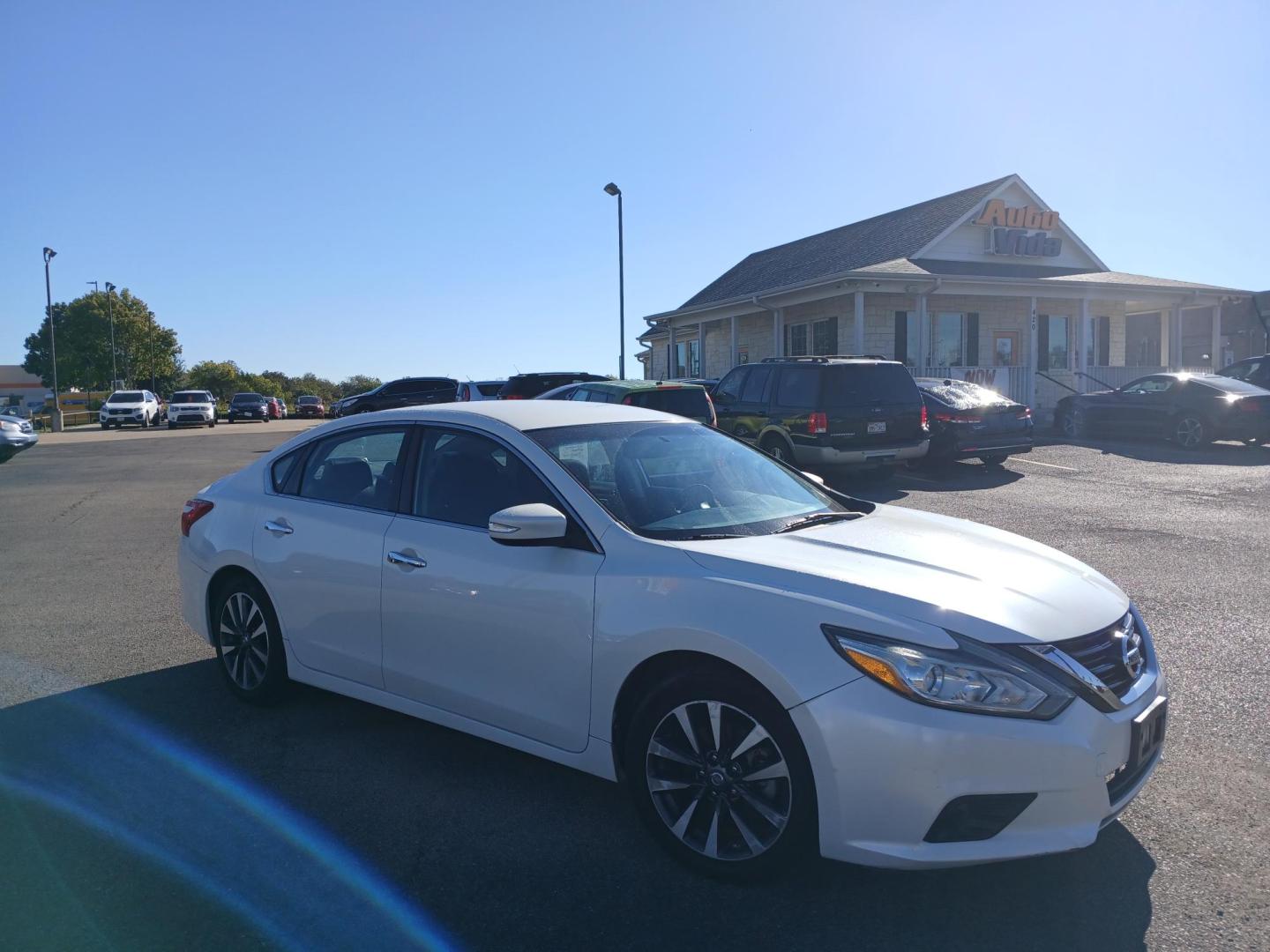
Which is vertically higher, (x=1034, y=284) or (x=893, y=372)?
(x=1034, y=284)

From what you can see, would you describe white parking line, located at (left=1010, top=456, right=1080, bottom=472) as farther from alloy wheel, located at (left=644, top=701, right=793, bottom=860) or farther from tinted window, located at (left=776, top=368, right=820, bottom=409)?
alloy wheel, located at (left=644, top=701, right=793, bottom=860)

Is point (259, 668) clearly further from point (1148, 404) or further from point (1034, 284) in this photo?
point (1034, 284)

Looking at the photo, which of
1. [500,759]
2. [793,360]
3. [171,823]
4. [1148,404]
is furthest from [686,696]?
[1148,404]

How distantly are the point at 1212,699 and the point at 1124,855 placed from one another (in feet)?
6.38

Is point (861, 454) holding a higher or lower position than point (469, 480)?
lower

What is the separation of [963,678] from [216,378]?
95830 millimetres

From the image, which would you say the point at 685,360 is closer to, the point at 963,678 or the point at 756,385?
the point at 756,385

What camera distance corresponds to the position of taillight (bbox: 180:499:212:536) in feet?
17.5

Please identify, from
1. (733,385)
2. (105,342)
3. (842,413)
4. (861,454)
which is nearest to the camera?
(842,413)

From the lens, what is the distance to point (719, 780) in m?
3.22

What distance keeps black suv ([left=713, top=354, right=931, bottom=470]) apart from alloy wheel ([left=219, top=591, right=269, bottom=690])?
934cm

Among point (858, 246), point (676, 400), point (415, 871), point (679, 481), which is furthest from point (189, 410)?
point (415, 871)

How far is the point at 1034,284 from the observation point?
23547 mm

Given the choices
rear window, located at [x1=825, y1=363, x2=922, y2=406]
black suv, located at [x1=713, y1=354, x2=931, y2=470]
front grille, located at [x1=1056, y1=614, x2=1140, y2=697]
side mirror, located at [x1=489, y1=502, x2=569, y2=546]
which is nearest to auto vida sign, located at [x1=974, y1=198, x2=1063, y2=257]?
black suv, located at [x1=713, y1=354, x2=931, y2=470]
